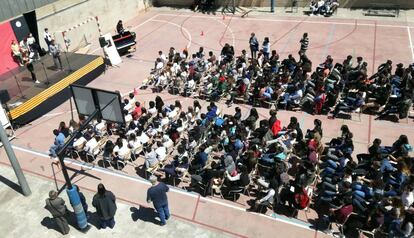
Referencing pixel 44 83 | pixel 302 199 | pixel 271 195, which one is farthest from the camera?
pixel 44 83

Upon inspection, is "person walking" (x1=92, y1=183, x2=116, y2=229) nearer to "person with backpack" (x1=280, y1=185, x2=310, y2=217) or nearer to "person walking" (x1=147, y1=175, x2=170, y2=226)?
"person walking" (x1=147, y1=175, x2=170, y2=226)

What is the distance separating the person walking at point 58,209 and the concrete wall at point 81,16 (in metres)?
15.3

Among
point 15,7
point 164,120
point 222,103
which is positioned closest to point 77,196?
point 164,120

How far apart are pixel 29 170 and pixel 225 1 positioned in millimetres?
20531

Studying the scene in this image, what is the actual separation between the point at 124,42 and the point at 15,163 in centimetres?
1224

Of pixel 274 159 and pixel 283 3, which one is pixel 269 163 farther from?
pixel 283 3

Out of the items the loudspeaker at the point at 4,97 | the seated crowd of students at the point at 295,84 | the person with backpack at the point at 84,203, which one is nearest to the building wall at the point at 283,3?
the seated crowd of students at the point at 295,84

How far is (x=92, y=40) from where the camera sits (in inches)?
1013

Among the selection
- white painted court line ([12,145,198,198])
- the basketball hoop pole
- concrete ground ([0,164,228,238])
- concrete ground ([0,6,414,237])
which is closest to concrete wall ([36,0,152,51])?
concrete ground ([0,6,414,237])

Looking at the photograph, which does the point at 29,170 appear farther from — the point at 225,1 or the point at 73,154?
the point at 225,1

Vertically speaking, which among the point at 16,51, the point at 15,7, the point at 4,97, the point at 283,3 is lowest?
the point at 4,97

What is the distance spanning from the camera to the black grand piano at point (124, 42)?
22.7 metres

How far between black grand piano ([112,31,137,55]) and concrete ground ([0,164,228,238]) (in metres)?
11.7

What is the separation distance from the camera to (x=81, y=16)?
25.2m
